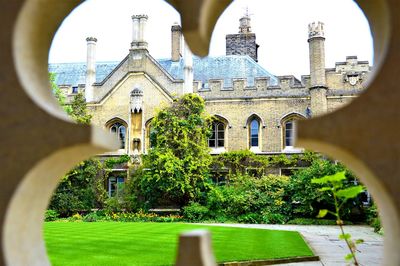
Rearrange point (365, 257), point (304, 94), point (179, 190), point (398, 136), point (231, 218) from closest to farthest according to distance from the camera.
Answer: point (398, 136) → point (365, 257) → point (231, 218) → point (179, 190) → point (304, 94)

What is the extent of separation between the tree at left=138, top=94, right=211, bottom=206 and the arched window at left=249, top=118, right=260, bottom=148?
11.7ft

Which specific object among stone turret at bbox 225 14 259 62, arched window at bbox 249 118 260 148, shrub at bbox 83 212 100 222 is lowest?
shrub at bbox 83 212 100 222

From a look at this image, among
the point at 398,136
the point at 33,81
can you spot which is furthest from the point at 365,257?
the point at 33,81

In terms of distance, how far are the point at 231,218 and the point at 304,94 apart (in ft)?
29.4

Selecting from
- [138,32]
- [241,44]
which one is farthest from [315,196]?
[241,44]

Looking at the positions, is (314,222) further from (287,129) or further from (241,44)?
(241,44)

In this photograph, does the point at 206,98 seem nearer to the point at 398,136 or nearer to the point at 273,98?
the point at 273,98

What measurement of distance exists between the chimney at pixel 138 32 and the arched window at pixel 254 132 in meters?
7.63

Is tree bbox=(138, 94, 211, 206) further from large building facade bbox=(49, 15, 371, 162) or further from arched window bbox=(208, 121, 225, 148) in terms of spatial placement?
arched window bbox=(208, 121, 225, 148)

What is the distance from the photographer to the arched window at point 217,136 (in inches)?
966

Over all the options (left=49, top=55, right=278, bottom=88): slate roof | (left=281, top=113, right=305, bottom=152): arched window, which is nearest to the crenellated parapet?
(left=281, top=113, right=305, bottom=152): arched window

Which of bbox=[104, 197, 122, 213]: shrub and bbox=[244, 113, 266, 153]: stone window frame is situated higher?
bbox=[244, 113, 266, 153]: stone window frame

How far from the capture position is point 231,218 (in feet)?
61.7

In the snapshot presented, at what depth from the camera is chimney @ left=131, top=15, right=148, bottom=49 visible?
24.7m
